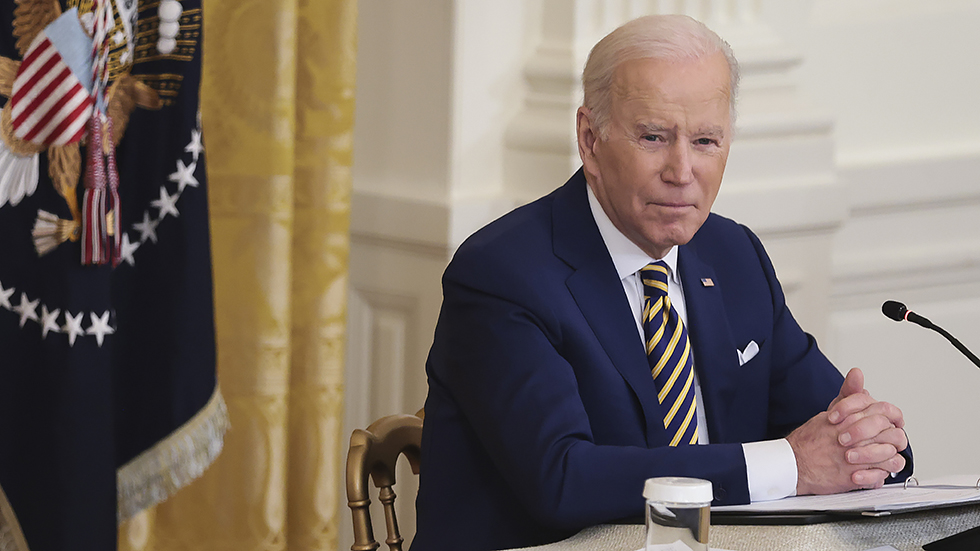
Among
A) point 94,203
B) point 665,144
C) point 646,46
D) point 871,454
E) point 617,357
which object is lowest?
point 871,454

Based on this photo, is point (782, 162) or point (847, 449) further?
point (782, 162)

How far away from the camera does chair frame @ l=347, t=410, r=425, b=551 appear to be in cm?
220

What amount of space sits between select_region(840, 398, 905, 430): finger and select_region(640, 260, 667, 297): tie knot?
15.0 inches

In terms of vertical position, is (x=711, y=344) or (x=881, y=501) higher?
(x=711, y=344)

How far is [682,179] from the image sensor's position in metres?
2.12

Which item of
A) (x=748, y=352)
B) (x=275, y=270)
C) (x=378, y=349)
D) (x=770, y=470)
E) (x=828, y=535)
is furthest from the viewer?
(x=378, y=349)

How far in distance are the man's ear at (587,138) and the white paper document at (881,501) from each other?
0.69m

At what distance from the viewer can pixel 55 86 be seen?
2160 mm

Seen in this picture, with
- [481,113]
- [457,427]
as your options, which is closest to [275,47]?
[481,113]

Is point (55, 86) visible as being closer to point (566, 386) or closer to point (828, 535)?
point (566, 386)

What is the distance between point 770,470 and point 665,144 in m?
0.58

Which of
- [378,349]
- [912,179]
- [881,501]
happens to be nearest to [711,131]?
[881,501]

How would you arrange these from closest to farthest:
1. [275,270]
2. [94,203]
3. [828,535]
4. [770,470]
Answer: [828,535], [770,470], [94,203], [275,270]

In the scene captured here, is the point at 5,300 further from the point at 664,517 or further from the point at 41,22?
the point at 664,517
